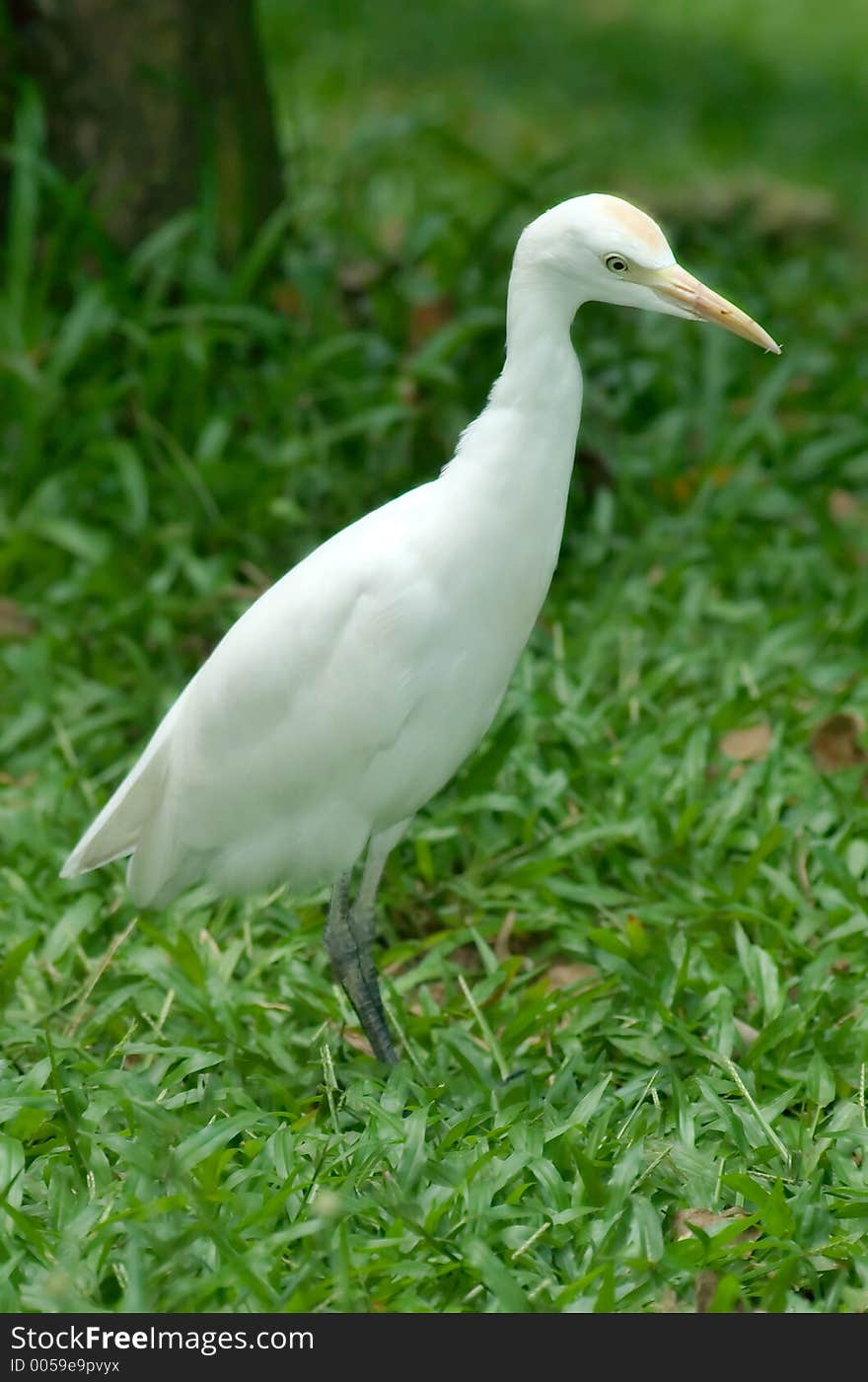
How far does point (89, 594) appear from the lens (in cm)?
432

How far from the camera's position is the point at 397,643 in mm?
2664

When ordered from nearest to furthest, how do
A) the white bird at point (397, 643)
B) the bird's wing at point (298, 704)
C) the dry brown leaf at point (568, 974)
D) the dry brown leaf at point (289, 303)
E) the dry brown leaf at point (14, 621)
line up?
the white bird at point (397, 643)
the bird's wing at point (298, 704)
the dry brown leaf at point (568, 974)
the dry brown leaf at point (14, 621)
the dry brown leaf at point (289, 303)

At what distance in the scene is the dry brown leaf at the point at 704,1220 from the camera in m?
2.46

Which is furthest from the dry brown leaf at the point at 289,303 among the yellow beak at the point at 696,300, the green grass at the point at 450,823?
the yellow beak at the point at 696,300

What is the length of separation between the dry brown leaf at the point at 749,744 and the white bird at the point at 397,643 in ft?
3.59

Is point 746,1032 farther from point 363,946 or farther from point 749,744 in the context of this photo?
point 749,744

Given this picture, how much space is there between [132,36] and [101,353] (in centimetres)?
95

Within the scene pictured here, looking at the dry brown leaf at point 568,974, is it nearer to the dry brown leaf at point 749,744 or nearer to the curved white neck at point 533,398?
the dry brown leaf at point 749,744

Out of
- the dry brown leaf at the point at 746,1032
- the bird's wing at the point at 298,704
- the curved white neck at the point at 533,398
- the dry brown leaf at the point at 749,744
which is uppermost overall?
the curved white neck at the point at 533,398

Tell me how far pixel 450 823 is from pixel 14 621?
4.71 feet

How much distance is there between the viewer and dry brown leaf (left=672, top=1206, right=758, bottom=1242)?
246cm

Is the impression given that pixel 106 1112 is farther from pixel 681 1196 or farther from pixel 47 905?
pixel 681 1196

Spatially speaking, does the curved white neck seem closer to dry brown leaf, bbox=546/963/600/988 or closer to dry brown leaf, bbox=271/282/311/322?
dry brown leaf, bbox=546/963/600/988
